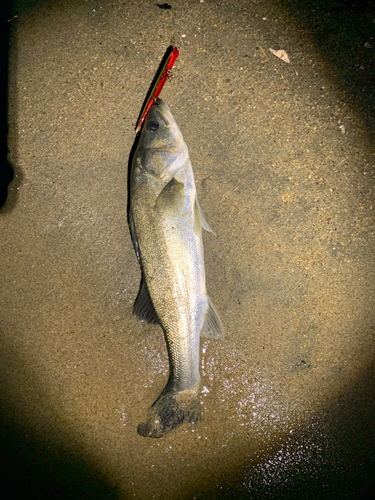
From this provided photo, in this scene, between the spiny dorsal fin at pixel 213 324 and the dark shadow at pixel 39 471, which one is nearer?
the spiny dorsal fin at pixel 213 324

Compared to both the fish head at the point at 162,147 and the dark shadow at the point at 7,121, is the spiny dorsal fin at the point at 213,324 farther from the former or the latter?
the dark shadow at the point at 7,121

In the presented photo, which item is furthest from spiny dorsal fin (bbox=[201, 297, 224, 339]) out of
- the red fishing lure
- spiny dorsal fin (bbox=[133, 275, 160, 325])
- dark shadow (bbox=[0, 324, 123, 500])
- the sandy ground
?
the red fishing lure

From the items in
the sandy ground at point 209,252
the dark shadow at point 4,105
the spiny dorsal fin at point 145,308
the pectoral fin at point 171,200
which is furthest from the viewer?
the dark shadow at point 4,105

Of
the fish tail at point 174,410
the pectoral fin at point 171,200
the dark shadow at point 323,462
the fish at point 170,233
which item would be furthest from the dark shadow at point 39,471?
the pectoral fin at point 171,200

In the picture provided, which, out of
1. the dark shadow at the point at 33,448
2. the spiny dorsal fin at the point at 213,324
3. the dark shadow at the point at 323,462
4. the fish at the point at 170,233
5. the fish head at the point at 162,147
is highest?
the fish head at the point at 162,147

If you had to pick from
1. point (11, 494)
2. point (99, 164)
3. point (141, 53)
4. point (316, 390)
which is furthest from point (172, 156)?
point (11, 494)

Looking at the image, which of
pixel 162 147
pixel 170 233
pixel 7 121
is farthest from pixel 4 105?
pixel 170 233
